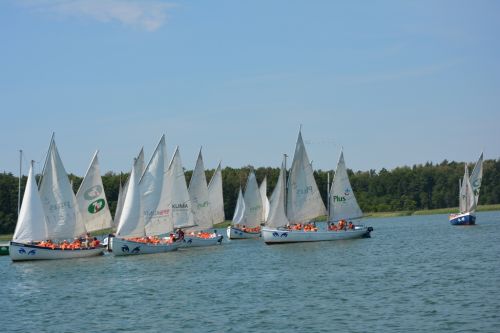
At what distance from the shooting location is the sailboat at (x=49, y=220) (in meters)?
65.4

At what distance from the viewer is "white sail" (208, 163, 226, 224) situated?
88750 millimetres

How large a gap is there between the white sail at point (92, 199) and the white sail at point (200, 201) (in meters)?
10.2

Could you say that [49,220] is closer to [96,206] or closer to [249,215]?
[96,206]

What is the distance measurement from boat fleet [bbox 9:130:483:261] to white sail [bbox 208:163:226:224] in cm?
16

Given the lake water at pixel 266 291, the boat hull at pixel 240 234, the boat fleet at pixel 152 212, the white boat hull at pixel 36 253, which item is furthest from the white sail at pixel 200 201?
the white boat hull at pixel 36 253

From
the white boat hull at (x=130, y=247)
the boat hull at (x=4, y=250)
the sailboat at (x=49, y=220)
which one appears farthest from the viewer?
the boat hull at (x=4, y=250)

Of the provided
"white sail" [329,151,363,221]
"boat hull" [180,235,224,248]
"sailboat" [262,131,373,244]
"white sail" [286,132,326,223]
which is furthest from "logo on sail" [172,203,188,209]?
"white sail" [329,151,363,221]

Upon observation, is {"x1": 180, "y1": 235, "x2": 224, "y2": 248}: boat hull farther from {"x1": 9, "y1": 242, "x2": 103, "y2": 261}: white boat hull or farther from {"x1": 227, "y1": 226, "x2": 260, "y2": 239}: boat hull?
{"x1": 227, "y1": 226, "x2": 260, "y2": 239}: boat hull

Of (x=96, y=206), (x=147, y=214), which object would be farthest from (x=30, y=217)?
(x=147, y=214)

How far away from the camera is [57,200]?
222 ft

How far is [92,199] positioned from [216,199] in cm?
1997

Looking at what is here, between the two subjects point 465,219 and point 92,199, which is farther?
point 465,219

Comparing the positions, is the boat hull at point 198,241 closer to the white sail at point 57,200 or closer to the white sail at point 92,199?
the white sail at point 92,199

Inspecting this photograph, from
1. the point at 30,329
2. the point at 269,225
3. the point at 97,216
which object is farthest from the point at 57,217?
the point at 30,329
